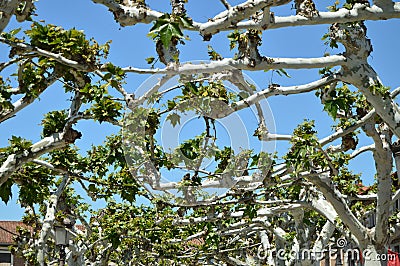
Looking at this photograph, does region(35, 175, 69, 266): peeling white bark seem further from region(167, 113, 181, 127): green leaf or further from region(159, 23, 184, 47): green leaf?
region(159, 23, 184, 47): green leaf

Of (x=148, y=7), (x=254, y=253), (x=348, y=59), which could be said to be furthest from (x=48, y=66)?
(x=254, y=253)

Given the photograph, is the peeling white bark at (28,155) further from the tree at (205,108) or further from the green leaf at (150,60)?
Result: the green leaf at (150,60)

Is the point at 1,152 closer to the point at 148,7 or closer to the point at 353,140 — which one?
the point at 148,7

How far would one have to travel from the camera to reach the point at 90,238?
26.2 metres

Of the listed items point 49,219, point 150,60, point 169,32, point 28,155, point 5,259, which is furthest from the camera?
point 5,259

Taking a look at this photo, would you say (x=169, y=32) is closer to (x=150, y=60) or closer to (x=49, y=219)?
(x=150, y=60)

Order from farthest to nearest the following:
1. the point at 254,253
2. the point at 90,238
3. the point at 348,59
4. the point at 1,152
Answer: the point at 254,253, the point at 90,238, the point at 1,152, the point at 348,59

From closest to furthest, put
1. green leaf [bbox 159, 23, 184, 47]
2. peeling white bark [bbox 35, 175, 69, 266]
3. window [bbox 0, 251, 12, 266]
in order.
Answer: green leaf [bbox 159, 23, 184, 47], peeling white bark [bbox 35, 175, 69, 266], window [bbox 0, 251, 12, 266]

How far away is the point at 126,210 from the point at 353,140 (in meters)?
13.3

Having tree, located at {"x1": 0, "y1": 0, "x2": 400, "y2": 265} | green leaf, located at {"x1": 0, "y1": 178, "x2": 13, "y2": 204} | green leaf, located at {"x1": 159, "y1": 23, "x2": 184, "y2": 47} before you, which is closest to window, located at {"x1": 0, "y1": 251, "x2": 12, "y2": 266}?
tree, located at {"x1": 0, "y1": 0, "x2": 400, "y2": 265}

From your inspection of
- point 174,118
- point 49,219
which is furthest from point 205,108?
point 49,219

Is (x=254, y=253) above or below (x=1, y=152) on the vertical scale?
above

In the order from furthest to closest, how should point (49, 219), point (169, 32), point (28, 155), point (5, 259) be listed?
point (5, 259)
point (49, 219)
point (28, 155)
point (169, 32)

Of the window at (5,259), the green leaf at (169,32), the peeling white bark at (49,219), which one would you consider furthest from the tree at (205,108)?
the window at (5,259)
